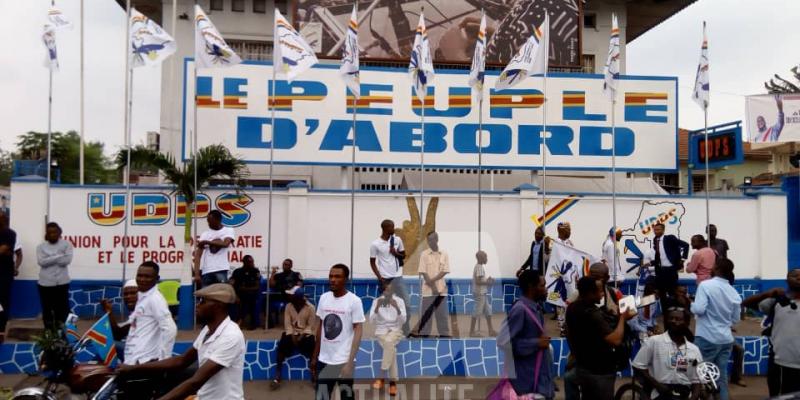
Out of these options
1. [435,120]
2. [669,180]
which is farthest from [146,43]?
[669,180]

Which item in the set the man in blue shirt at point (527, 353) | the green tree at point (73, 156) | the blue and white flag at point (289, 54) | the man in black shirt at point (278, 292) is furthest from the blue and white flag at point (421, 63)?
the green tree at point (73, 156)

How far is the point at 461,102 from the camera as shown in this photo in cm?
1515

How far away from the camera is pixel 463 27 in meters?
17.8

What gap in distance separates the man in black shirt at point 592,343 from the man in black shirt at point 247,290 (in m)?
6.88

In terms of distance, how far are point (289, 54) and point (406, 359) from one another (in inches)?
227

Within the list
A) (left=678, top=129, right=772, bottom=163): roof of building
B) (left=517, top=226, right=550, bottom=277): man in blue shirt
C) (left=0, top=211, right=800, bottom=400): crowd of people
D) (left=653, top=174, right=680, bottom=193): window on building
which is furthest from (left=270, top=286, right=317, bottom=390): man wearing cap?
(left=678, top=129, right=772, bottom=163): roof of building

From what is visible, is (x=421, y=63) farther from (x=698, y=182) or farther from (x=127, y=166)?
(x=698, y=182)

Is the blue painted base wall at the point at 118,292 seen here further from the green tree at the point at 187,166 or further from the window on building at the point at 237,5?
the window on building at the point at 237,5

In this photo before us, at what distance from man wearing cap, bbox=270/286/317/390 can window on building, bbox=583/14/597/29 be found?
1478 centimetres

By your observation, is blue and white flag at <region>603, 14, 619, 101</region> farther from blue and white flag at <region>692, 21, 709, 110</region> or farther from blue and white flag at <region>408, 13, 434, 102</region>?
blue and white flag at <region>408, 13, 434, 102</region>

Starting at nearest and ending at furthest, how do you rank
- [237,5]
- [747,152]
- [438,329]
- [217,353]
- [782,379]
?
[217,353] → [782,379] → [438,329] → [237,5] → [747,152]

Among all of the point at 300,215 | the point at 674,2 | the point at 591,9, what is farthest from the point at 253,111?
the point at 674,2

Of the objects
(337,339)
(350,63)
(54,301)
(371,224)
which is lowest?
(54,301)

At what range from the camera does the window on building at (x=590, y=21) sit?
20.5 m
